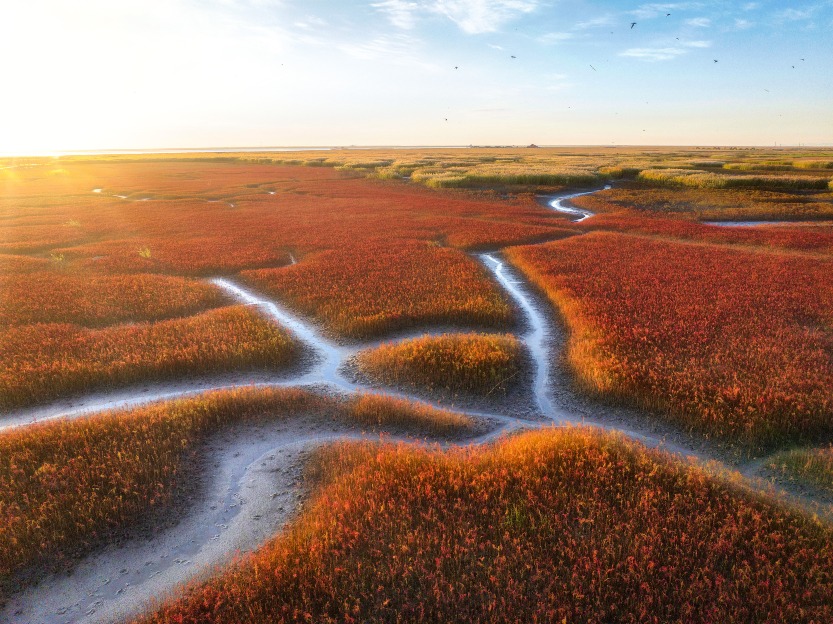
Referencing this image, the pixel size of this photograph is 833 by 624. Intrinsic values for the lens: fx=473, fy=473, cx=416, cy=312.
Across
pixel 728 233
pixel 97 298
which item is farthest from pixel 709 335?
pixel 97 298

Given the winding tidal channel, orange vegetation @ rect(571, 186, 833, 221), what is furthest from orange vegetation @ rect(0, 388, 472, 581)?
orange vegetation @ rect(571, 186, 833, 221)

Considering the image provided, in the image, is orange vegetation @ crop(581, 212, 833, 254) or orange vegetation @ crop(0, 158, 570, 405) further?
orange vegetation @ crop(581, 212, 833, 254)

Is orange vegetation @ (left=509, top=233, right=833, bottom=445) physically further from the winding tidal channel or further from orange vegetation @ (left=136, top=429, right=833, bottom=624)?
orange vegetation @ (left=136, top=429, right=833, bottom=624)

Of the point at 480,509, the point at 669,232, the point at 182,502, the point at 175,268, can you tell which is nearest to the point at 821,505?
the point at 480,509

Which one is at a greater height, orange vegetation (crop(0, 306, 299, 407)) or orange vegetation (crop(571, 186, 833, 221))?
orange vegetation (crop(571, 186, 833, 221))

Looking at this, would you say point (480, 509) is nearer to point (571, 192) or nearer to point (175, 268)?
point (175, 268)
